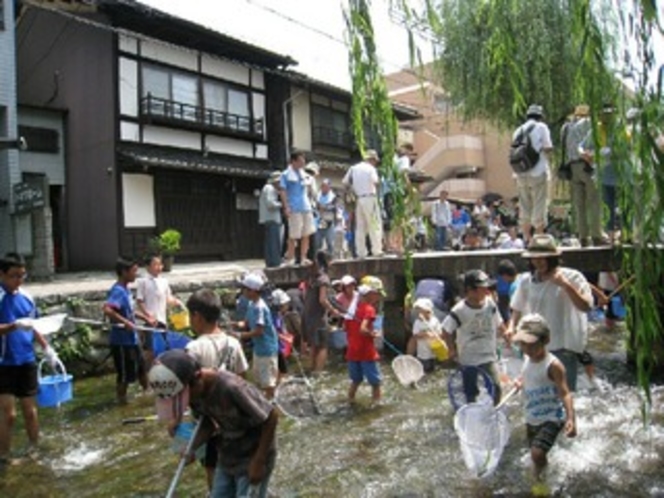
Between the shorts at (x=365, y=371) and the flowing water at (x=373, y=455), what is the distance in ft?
1.12

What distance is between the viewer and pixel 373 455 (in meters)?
6.11

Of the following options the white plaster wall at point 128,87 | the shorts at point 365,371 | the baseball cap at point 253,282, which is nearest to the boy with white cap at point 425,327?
the shorts at point 365,371

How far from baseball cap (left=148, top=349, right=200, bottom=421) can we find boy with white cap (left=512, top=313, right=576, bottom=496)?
2572 millimetres

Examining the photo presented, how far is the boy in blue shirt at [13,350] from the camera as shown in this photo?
20.1ft

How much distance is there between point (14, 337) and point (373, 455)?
3.67 meters

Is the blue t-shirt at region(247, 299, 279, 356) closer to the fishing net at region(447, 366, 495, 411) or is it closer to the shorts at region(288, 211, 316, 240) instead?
the fishing net at region(447, 366, 495, 411)

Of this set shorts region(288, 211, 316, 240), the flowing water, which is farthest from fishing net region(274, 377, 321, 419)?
shorts region(288, 211, 316, 240)

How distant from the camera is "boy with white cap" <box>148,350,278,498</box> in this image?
3189mm

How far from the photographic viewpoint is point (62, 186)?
18672 millimetres

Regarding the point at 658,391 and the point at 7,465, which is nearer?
the point at 7,465

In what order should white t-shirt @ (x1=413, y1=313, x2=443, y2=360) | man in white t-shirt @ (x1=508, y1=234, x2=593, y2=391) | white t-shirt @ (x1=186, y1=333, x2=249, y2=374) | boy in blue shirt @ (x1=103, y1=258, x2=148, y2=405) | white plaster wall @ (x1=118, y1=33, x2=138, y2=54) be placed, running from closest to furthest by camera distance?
white t-shirt @ (x1=186, y1=333, x2=249, y2=374) < man in white t-shirt @ (x1=508, y1=234, x2=593, y2=391) < boy in blue shirt @ (x1=103, y1=258, x2=148, y2=405) < white t-shirt @ (x1=413, y1=313, x2=443, y2=360) < white plaster wall @ (x1=118, y1=33, x2=138, y2=54)

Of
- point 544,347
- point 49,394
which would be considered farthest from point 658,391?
point 49,394

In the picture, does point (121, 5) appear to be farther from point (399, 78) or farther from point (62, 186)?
point (399, 78)

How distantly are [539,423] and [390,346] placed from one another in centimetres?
686
